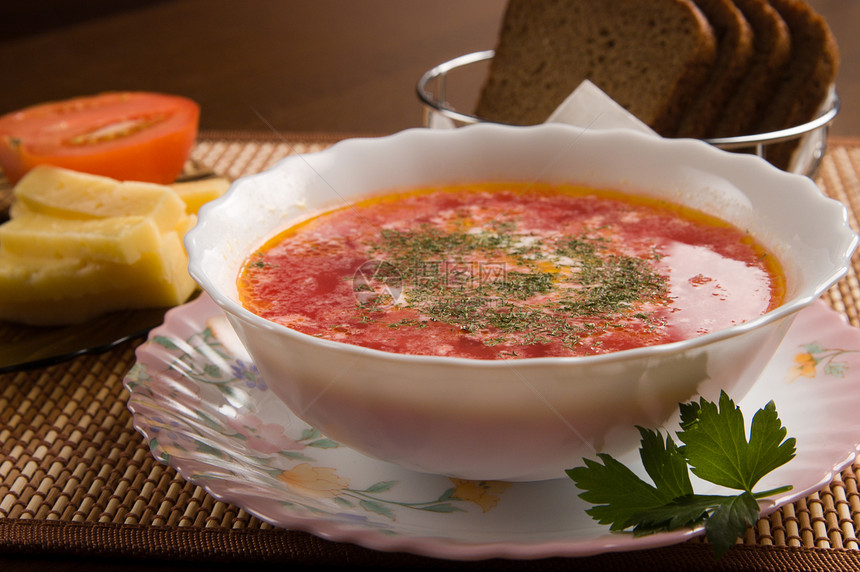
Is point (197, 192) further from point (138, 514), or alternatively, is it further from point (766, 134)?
point (766, 134)

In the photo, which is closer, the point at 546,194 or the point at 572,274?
the point at 572,274

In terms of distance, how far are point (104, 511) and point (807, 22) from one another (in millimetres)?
1916

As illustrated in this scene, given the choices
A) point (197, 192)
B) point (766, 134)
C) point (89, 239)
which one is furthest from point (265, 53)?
point (766, 134)

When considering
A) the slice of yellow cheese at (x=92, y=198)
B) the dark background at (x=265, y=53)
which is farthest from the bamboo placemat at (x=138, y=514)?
the dark background at (x=265, y=53)

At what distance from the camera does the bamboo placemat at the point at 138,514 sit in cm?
120

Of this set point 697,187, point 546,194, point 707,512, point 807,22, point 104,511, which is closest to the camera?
point 707,512

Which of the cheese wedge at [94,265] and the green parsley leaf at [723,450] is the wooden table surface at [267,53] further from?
the green parsley leaf at [723,450]

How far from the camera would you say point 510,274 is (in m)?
1.51

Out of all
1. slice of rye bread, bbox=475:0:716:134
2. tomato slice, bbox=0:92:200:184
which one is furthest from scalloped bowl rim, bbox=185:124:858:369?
tomato slice, bbox=0:92:200:184

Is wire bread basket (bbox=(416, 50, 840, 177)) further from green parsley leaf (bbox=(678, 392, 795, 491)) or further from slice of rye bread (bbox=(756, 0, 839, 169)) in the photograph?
green parsley leaf (bbox=(678, 392, 795, 491))

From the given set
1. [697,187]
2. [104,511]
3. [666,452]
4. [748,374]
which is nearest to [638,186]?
[697,187]

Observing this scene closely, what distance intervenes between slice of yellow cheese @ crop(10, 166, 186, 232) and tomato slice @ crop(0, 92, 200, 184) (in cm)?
31

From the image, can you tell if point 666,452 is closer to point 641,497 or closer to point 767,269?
point 641,497

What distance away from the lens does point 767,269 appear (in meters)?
1.54
